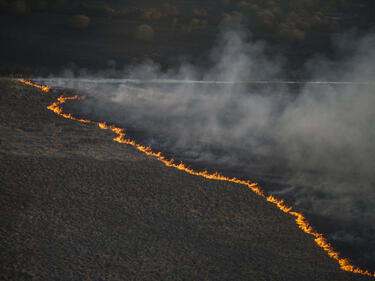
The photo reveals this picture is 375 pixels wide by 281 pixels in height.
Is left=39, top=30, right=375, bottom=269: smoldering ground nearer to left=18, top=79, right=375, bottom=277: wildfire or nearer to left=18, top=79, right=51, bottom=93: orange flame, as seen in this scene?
left=18, top=79, right=375, bottom=277: wildfire

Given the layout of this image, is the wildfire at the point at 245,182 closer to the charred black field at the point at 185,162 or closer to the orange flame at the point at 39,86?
the charred black field at the point at 185,162

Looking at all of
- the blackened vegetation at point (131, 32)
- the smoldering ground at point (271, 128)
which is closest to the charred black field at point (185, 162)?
the smoldering ground at point (271, 128)

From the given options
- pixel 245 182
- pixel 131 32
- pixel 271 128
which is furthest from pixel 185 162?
pixel 131 32

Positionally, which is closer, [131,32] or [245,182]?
[245,182]

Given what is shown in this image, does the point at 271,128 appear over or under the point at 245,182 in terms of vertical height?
over

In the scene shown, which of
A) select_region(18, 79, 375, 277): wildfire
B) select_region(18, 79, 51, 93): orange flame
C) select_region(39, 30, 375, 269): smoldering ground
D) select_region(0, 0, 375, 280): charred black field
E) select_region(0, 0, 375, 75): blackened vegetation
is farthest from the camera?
select_region(0, 0, 375, 75): blackened vegetation

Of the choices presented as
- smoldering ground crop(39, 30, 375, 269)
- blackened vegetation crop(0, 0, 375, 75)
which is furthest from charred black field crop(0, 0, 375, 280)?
blackened vegetation crop(0, 0, 375, 75)

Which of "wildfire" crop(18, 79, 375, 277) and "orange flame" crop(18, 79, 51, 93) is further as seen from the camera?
"orange flame" crop(18, 79, 51, 93)

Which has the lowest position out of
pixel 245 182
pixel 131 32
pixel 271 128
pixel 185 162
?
pixel 245 182

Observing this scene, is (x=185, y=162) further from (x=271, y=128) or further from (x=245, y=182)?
(x=271, y=128)

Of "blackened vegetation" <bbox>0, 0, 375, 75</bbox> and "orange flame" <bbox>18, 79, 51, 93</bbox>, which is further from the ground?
"blackened vegetation" <bbox>0, 0, 375, 75</bbox>
